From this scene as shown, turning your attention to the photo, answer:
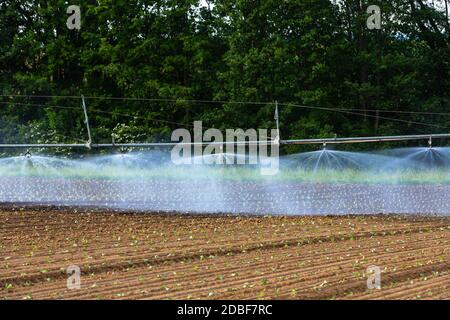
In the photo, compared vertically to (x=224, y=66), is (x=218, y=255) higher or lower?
lower

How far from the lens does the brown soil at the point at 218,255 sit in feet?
43.4

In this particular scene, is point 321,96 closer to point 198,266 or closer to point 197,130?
point 197,130

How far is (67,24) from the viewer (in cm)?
4134

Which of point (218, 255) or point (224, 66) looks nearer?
point (218, 255)

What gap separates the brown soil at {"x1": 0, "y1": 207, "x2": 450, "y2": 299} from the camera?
13227 mm

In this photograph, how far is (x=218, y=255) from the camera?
16.8 m

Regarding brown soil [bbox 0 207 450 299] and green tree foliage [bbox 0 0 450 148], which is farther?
green tree foliage [bbox 0 0 450 148]

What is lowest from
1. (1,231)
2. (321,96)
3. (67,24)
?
(1,231)

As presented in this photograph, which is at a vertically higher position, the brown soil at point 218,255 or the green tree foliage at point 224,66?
the green tree foliage at point 224,66

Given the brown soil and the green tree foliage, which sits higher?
the green tree foliage

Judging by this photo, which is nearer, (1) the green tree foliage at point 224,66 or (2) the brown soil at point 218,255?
(2) the brown soil at point 218,255
